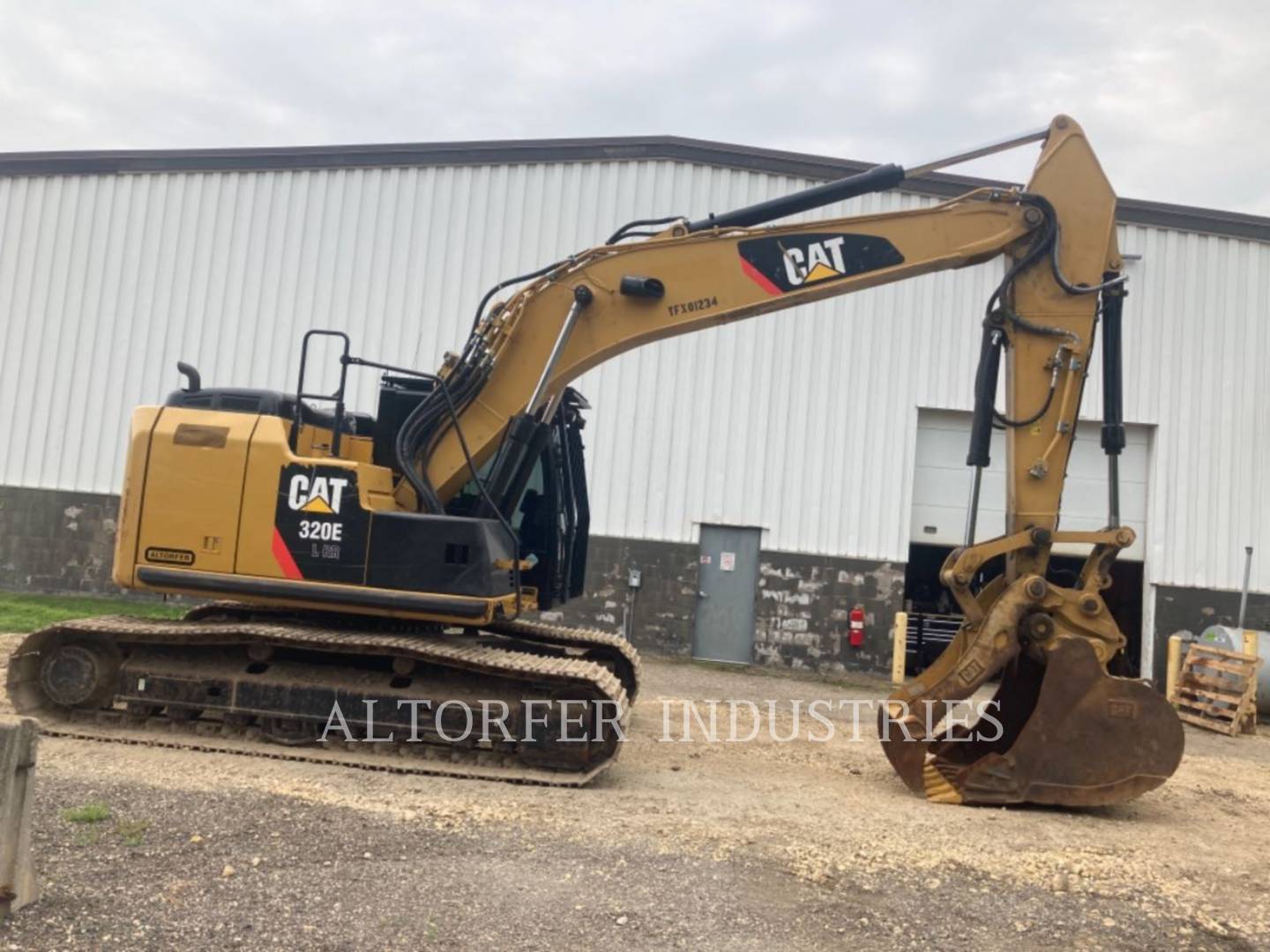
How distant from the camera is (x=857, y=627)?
14.5 meters

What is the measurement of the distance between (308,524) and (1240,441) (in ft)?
45.5

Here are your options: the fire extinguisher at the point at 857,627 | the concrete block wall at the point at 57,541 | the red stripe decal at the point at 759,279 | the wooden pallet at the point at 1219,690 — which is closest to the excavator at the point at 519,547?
the red stripe decal at the point at 759,279

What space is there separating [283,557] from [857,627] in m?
9.75

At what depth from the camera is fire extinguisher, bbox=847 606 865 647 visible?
1448 cm

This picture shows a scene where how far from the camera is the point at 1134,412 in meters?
15.0

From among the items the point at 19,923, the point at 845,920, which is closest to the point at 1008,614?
the point at 845,920

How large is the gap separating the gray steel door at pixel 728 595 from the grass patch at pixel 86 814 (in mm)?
10493

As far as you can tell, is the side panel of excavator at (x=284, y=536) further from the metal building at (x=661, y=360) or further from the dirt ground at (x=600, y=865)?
the metal building at (x=661, y=360)

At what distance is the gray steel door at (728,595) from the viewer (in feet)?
48.4

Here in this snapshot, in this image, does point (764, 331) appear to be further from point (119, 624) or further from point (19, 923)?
point (19, 923)

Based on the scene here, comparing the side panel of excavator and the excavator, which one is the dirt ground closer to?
the excavator

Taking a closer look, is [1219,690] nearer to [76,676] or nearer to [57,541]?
[76,676]

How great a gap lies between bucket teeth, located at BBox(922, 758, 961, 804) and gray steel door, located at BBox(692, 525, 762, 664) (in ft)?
26.2

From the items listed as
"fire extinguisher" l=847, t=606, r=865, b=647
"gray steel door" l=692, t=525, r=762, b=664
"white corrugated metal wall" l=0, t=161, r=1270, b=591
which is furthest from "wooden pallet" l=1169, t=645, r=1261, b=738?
"gray steel door" l=692, t=525, r=762, b=664
